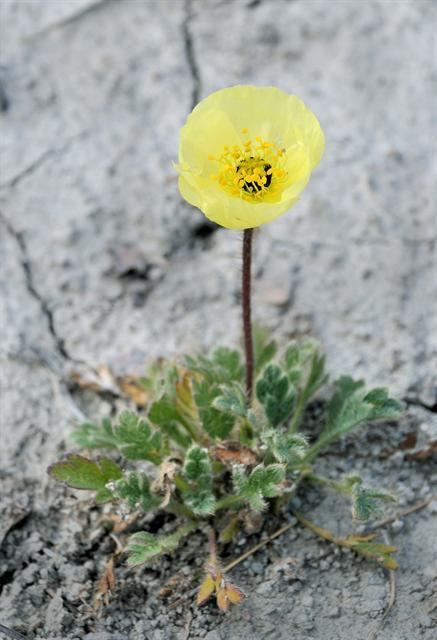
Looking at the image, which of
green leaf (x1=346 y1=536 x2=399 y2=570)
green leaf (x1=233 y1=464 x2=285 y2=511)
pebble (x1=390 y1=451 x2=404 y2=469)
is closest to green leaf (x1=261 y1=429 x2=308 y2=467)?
green leaf (x1=233 y1=464 x2=285 y2=511)

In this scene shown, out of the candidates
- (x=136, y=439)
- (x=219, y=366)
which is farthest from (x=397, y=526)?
(x=136, y=439)

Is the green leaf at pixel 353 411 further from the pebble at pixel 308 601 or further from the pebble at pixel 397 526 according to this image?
the pebble at pixel 308 601

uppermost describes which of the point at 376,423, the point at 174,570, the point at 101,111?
the point at 101,111

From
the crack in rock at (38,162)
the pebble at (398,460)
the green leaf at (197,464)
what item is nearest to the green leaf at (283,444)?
the green leaf at (197,464)

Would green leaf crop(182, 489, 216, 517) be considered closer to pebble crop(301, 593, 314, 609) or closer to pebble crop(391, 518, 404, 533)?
pebble crop(301, 593, 314, 609)

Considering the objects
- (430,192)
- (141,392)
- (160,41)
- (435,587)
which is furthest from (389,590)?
(160,41)

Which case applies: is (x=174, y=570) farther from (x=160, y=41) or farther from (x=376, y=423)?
(x=160, y=41)
